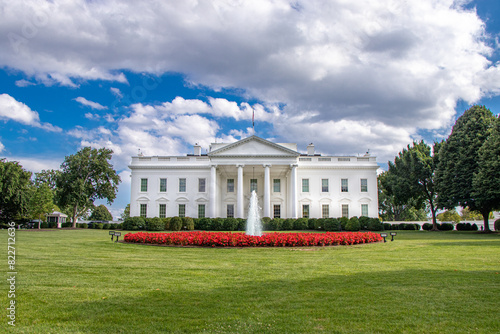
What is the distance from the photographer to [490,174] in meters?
30.7

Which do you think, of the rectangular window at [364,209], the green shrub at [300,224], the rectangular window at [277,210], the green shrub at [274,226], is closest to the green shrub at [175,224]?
the green shrub at [274,226]

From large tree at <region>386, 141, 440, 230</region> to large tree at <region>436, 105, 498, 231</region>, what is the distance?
19.2 feet

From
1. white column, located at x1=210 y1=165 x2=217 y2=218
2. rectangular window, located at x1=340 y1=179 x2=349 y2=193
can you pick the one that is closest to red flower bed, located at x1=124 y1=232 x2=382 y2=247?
white column, located at x1=210 y1=165 x2=217 y2=218

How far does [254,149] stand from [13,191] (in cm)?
2782

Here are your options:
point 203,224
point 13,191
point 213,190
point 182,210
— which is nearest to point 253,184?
point 213,190

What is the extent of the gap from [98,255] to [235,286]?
7.81 meters

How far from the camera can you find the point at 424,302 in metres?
6.81

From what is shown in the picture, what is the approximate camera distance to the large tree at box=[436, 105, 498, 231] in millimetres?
35344

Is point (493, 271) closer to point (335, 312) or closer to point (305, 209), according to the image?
point (335, 312)

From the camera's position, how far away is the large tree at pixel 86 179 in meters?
47.3

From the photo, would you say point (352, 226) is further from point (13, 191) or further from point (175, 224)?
point (13, 191)

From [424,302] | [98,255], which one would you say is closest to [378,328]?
[424,302]

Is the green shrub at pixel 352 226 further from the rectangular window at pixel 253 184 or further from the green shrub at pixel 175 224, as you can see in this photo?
the green shrub at pixel 175 224

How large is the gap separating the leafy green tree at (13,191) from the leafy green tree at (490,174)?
47.3 m
